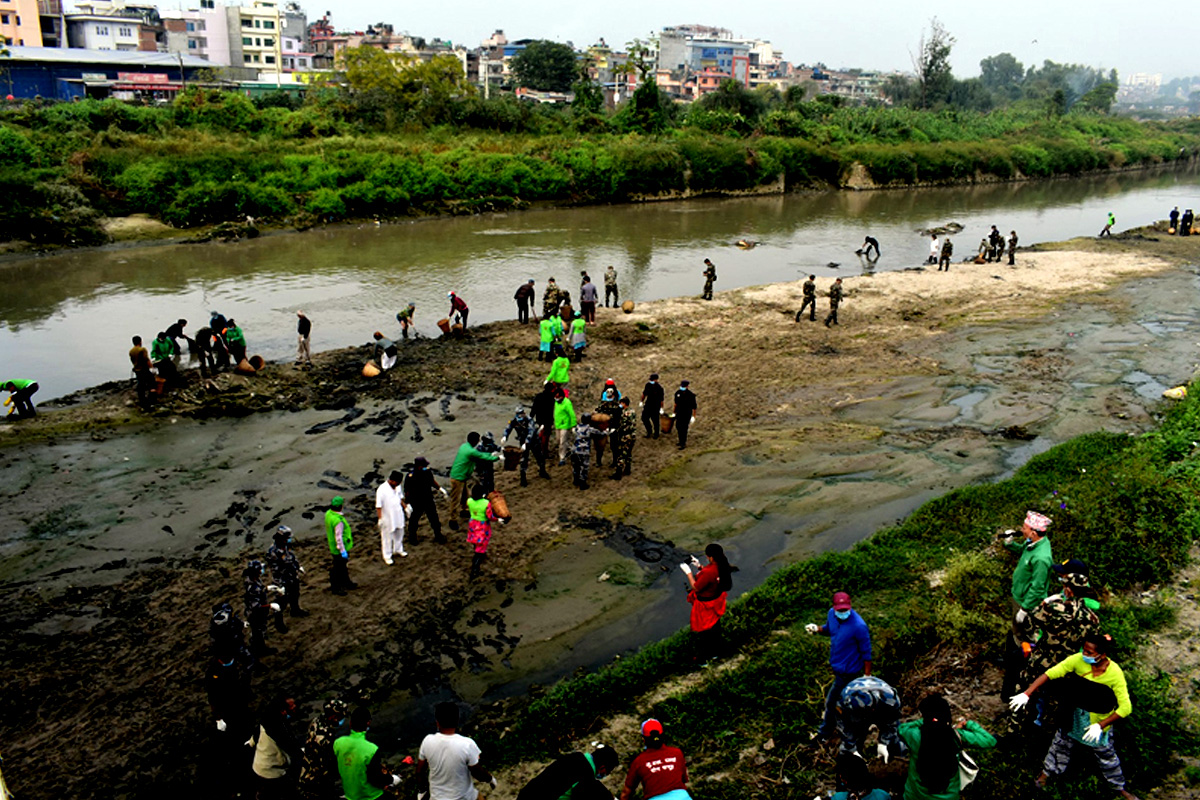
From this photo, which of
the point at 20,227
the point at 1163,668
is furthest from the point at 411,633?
the point at 20,227

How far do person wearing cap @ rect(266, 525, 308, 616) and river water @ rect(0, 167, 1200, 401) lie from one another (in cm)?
1280

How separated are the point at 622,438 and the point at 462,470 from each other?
115 inches

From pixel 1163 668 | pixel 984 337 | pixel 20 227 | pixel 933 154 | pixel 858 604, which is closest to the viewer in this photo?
pixel 1163 668

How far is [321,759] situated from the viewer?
652 centimetres

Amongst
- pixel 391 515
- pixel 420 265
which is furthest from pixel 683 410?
pixel 420 265

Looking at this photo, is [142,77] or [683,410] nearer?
[683,410]

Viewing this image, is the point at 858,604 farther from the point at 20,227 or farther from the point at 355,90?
the point at 355,90

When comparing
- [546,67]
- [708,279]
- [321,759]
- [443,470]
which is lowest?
[443,470]

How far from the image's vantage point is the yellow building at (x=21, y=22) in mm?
70062

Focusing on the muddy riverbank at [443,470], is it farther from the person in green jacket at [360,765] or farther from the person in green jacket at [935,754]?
the person in green jacket at [935,754]

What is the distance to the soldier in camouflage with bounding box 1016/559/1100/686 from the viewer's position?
6555mm

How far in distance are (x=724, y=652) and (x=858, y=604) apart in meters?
1.89

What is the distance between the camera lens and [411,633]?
9625 millimetres

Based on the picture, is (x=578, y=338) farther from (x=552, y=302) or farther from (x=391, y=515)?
(x=391, y=515)
